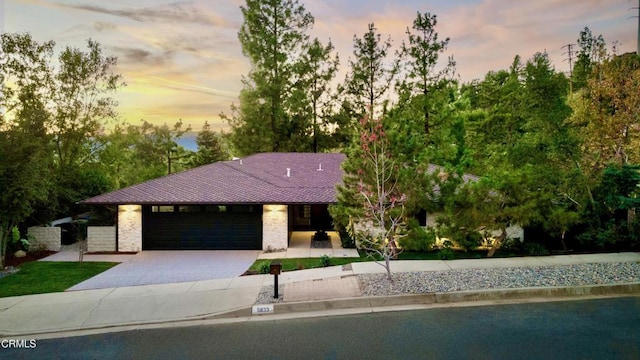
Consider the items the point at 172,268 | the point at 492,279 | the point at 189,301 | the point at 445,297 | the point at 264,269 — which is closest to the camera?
the point at 445,297

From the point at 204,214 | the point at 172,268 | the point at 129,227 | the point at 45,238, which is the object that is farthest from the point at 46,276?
the point at 204,214

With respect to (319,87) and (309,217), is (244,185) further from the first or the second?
(319,87)

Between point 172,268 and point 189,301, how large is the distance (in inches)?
187

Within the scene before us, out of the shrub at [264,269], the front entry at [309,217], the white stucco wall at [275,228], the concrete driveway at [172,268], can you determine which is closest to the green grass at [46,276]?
the concrete driveway at [172,268]

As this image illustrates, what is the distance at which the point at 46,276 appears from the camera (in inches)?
580

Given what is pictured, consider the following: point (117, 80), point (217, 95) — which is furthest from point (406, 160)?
point (217, 95)

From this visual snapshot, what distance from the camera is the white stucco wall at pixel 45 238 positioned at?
62.8 feet

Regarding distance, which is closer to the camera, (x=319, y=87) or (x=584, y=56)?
(x=584, y=56)

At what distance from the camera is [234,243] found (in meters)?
19.5

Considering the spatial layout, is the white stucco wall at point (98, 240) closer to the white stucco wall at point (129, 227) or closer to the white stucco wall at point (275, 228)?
the white stucco wall at point (129, 227)

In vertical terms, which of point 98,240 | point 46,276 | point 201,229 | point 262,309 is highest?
point 201,229

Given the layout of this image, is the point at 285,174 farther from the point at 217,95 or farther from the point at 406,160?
the point at 217,95

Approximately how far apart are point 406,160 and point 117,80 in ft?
77.9

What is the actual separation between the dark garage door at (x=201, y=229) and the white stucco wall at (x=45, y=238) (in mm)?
4048
